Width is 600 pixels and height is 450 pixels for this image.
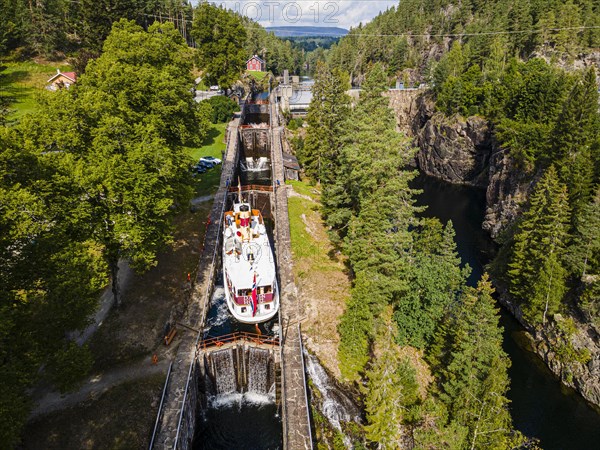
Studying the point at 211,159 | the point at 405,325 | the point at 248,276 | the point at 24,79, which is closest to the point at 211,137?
the point at 211,159

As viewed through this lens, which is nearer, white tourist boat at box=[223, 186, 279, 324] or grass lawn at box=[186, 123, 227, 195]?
white tourist boat at box=[223, 186, 279, 324]

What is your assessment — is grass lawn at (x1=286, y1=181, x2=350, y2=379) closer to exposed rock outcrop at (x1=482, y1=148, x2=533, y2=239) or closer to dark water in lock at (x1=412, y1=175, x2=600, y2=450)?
dark water in lock at (x1=412, y1=175, x2=600, y2=450)

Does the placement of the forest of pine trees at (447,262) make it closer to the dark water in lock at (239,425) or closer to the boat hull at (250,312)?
the boat hull at (250,312)

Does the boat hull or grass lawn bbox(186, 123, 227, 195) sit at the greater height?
grass lawn bbox(186, 123, 227, 195)

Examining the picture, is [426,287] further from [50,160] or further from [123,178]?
[50,160]

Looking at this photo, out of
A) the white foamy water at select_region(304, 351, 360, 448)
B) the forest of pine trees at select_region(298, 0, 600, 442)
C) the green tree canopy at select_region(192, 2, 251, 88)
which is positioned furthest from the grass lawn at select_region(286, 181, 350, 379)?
the green tree canopy at select_region(192, 2, 251, 88)

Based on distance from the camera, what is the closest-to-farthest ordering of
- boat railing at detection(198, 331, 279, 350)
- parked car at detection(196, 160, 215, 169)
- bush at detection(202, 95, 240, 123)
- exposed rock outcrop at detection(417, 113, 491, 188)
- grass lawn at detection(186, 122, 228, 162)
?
boat railing at detection(198, 331, 279, 350)
parked car at detection(196, 160, 215, 169)
grass lawn at detection(186, 122, 228, 162)
exposed rock outcrop at detection(417, 113, 491, 188)
bush at detection(202, 95, 240, 123)
